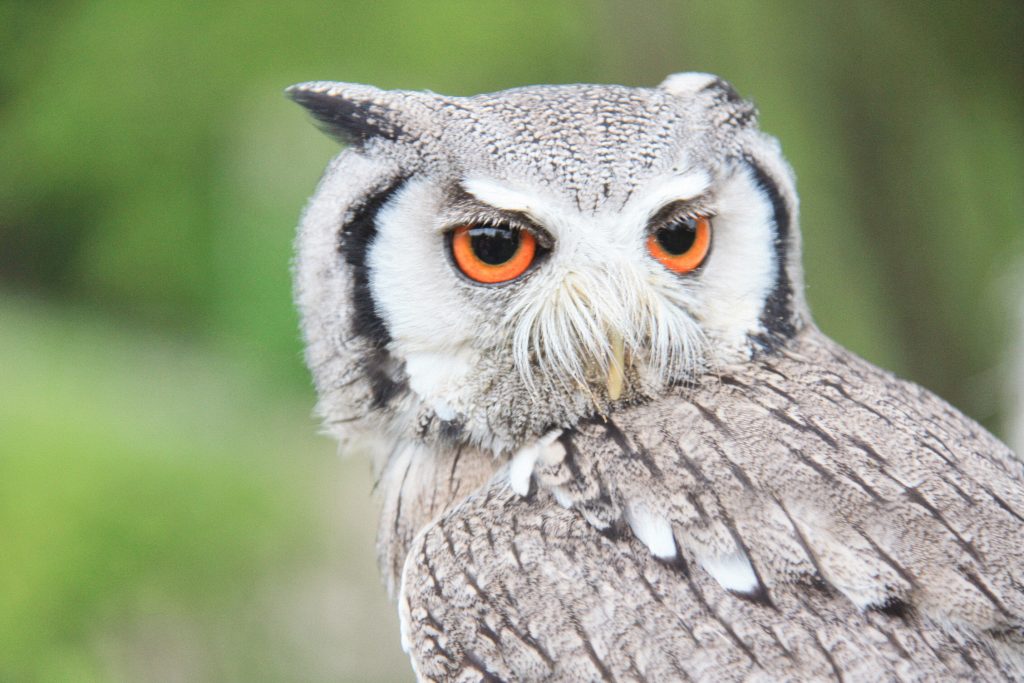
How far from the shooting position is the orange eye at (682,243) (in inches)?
52.7

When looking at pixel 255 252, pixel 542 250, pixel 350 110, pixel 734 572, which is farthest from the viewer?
pixel 255 252

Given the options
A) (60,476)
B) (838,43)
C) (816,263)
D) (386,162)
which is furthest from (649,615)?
(60,476)

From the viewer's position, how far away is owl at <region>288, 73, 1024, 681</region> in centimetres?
113

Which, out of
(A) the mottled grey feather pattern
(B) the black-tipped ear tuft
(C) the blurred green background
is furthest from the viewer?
(C) the blurred green background

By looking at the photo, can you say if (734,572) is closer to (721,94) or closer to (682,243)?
(682,243)

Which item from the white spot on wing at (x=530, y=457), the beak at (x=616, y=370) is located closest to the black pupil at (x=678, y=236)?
the beak at (x=616, y=370)

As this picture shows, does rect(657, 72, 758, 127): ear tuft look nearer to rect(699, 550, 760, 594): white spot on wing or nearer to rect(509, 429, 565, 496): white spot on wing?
rect(509, 429, 565, 496): white spot on wing

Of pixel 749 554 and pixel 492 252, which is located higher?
pixel 492 252

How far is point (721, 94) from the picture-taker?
1.50 metres

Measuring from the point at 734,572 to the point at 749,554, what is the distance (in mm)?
28

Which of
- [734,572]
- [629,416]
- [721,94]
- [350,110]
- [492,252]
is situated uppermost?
[721,94]

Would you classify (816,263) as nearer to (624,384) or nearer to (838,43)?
(838,43)

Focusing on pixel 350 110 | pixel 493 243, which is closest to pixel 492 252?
pixel 493 243

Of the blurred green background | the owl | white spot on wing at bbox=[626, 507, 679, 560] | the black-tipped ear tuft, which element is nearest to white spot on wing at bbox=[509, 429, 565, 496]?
the owl
